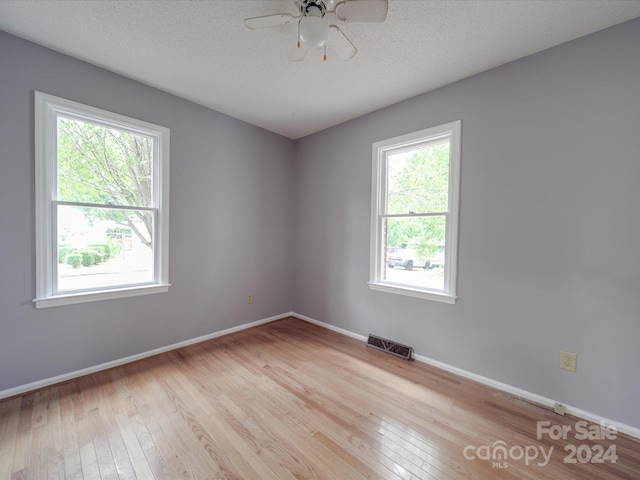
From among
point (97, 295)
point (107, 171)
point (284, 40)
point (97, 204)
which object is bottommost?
point (97, 295)

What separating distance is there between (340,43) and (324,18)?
6.8 inches

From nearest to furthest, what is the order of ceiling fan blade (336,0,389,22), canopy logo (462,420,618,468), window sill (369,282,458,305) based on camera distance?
ceiling fan blade (336,0,389,22)
canopy logo (462,420,618,468)
window sill (369,282,458,305)

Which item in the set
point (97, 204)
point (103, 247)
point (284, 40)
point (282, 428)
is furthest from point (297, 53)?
point (282, 428)

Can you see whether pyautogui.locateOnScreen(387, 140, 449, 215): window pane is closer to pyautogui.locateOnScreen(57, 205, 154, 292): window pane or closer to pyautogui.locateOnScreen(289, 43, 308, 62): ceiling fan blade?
pyautogui.locateOnScreen(289, 43, 308, 62): ceiling fan blade

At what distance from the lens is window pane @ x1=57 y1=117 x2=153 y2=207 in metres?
2.20

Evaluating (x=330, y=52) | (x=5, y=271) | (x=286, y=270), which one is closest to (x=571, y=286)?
(x=330, y=52)

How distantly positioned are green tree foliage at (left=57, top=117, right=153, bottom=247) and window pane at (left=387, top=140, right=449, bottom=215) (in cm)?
262

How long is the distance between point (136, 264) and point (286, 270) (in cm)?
193

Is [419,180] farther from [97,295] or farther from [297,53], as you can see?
[97,295]

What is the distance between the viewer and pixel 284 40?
1.93 metres

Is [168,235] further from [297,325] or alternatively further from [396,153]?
[396,153]

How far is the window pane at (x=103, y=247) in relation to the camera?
7.27 ft

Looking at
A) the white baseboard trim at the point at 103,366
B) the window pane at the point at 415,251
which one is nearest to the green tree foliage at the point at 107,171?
the white baseboard trim at the point at 103,366

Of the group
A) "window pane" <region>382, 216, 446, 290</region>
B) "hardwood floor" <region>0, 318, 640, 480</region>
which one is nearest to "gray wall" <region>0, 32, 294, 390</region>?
"hardwood floor" <region>0, 318, 640, 480</region>
